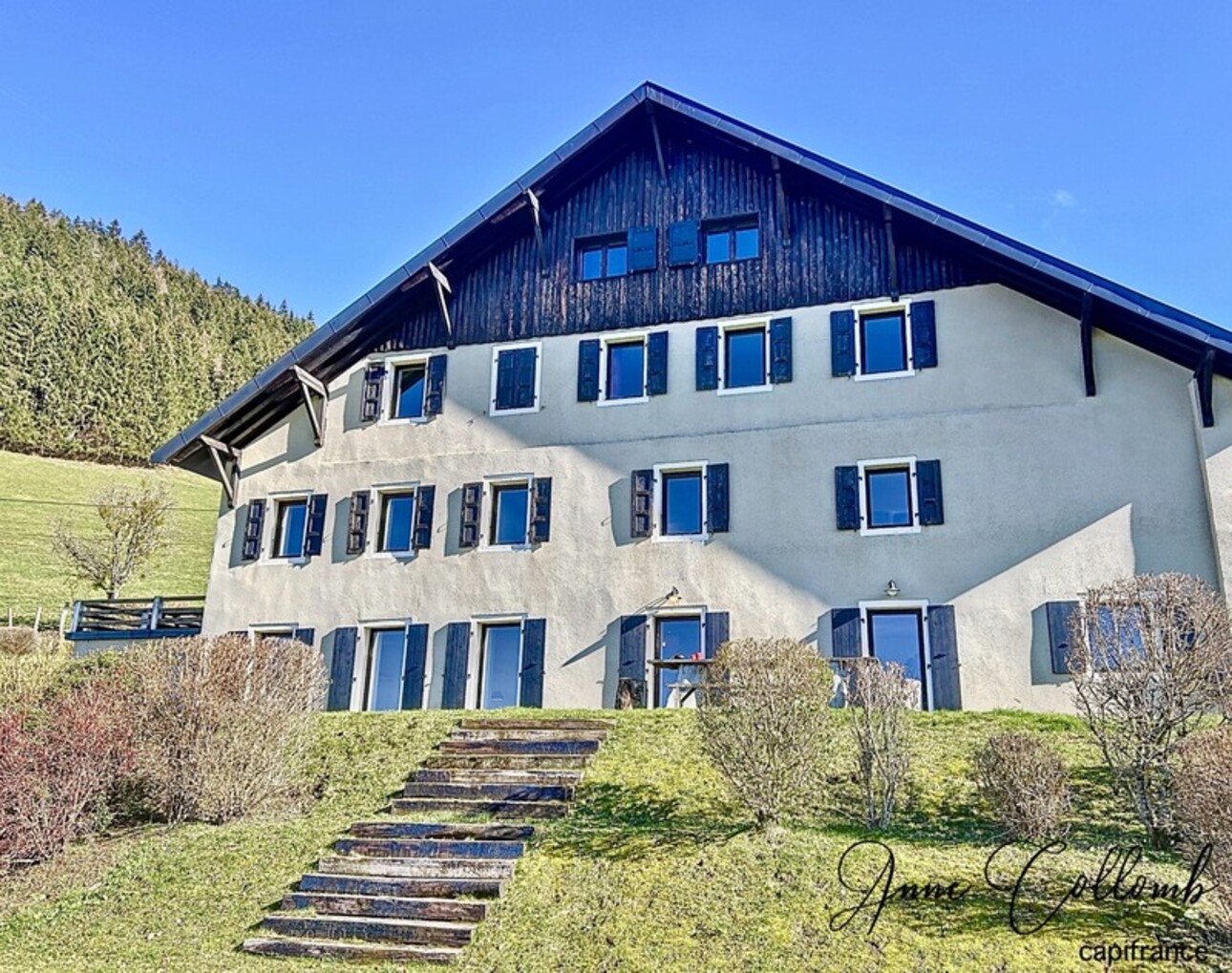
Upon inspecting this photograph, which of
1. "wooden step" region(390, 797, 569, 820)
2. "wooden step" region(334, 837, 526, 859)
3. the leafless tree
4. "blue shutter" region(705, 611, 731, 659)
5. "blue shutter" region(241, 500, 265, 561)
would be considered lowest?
"wooden step" region(334, 837, 526, 859)

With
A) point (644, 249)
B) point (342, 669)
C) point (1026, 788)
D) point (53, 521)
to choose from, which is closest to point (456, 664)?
point (342, 669)

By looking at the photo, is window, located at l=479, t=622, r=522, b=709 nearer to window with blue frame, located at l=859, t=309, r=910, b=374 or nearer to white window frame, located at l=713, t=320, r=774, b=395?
white window frame, located at l=713, t=320, r=774, b=395

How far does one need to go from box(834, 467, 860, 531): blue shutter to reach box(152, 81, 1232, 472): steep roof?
4230mm

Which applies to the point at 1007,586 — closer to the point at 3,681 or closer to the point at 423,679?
the point at 423,679

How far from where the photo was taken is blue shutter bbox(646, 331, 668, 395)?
19.0 m

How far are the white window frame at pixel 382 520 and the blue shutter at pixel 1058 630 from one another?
1092 centimetres

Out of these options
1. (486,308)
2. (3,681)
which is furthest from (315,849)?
(486,308)

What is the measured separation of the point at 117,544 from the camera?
33531 millimetres

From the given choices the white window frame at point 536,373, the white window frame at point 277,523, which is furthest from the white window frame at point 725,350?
the white window frame at point 277,523

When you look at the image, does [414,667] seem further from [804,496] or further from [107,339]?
[107,339]

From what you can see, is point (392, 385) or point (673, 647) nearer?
point (673, 647)

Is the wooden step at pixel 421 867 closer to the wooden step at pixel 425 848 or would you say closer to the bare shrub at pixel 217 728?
the wooden step at pixel 425 848

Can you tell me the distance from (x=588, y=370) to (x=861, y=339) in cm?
498

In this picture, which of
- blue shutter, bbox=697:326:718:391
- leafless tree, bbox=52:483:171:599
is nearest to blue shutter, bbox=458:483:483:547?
blue shutter, bbox=697:326:718:391
